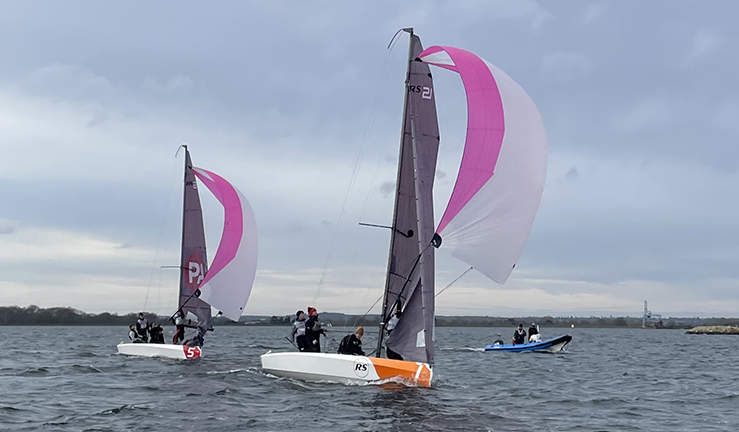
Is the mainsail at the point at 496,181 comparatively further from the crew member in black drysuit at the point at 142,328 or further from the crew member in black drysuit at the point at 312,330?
the crew member in black drysuit at the point at 142,328

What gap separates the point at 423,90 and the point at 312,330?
6710 mm

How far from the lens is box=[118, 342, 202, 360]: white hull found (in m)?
27.7

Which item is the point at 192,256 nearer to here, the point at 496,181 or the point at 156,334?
the point at 156,334

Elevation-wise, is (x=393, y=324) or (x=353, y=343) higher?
(x=393, y=324)

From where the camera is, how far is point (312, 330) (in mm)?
20062

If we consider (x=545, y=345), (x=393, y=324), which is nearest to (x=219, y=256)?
(x=393, y=324)

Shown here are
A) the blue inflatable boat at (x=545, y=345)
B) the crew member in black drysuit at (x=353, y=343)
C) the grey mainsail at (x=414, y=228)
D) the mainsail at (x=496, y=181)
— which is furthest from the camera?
the blue inflatable boat at (x=545, y=345)

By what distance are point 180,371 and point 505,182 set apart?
12669mm

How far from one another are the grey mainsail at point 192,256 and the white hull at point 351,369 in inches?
514

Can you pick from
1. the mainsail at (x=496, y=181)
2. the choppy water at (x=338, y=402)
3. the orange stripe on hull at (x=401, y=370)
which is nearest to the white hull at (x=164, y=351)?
the choppy water at (x=338, y=402)

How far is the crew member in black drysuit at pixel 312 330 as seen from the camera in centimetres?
1998

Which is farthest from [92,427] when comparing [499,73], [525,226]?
[499,73]

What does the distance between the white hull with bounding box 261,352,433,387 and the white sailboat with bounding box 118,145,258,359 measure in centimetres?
1067

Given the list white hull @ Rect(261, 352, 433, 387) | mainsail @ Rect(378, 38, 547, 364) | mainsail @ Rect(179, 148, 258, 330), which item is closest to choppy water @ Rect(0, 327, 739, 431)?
Answer: white hull @ Rect(261, 352, 433, 387)
